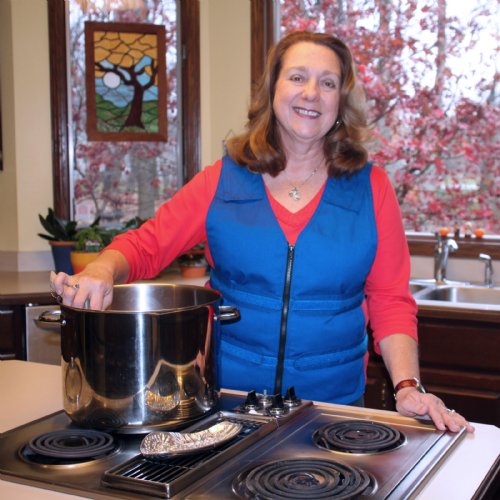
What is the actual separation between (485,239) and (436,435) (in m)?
2.20

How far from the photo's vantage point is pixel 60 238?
3490 millimetres

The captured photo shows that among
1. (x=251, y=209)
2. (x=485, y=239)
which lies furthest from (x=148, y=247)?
(x=485, y=239)

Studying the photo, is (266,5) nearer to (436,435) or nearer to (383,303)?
(383,303)

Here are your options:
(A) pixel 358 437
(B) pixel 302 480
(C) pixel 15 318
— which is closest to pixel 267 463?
(B) pixel 302 480

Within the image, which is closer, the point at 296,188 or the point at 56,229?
the point at 296,188

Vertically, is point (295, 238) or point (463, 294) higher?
point (295, 238)

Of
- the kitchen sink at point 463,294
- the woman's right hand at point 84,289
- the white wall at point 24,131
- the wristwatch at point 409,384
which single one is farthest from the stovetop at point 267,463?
the white wall at point 24,131

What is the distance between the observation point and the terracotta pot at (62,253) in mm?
3453

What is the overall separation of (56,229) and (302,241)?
205cm

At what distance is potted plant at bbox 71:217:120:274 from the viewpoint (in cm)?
333

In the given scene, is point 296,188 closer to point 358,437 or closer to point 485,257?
point 358,437

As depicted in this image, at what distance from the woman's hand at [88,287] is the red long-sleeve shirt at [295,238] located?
0.57 ft

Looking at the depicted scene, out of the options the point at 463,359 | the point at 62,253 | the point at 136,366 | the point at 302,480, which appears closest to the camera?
the point at 302,480

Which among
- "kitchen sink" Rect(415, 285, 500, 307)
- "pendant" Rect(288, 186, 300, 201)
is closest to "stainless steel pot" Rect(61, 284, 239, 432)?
"pendant" Rect(288, 186, 300, 201)
